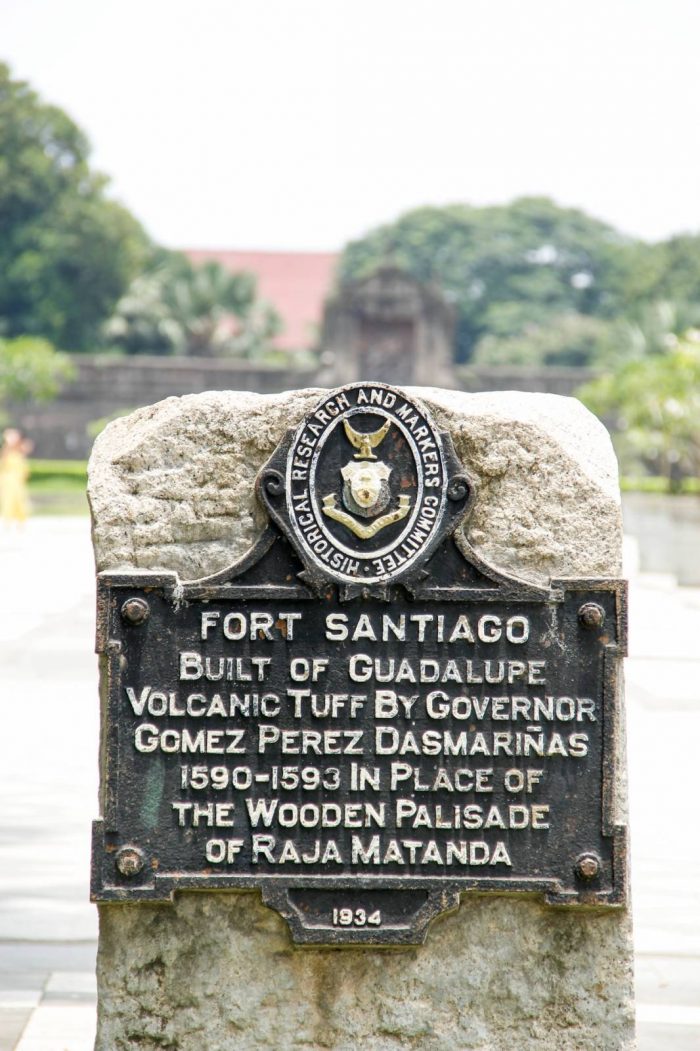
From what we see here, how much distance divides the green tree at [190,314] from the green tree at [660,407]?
496 inches

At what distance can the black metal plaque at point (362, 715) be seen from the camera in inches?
130

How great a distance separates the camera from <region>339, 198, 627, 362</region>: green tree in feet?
213

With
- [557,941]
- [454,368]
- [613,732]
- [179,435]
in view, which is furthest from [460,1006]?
[454,368]

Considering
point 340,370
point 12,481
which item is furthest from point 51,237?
point 12,481

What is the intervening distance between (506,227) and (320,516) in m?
66.1

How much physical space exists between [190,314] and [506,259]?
22147 mm

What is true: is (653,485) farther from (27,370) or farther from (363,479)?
(363,479)

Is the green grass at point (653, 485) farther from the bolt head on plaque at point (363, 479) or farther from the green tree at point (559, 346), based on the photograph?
the bolt head on plaque at point (363, 479)

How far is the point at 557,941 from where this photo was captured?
3.36 metres

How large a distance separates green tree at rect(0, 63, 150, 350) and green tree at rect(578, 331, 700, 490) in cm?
1928

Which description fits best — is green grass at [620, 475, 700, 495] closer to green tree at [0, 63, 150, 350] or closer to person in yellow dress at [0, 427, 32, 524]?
person in yellow dress at [0, 427, 32, 524]

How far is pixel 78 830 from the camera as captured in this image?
18.0 feet

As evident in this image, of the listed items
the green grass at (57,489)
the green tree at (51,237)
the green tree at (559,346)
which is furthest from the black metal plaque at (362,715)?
the green tree at (559,346)

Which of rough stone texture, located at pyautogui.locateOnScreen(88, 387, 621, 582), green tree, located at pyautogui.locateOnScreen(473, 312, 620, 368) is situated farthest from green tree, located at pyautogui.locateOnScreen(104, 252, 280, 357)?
rough stone texture, located at pyautogui.locateOnScreen(88, 387, 621, 582)
